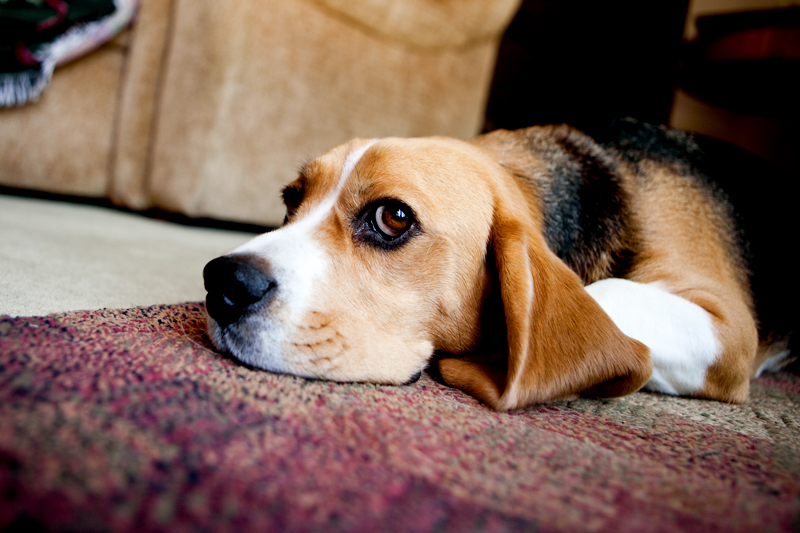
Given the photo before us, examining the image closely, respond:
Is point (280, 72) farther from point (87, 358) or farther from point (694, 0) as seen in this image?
point (694, 0)

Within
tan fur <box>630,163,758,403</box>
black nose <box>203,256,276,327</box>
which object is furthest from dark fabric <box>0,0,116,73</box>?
tan fur <box>630,163,758,403</box>

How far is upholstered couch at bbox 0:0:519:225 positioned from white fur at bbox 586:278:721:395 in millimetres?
2844

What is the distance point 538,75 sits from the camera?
6082 millimetres

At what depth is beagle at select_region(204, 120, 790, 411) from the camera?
1.25 metres

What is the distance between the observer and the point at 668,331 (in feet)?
5.10

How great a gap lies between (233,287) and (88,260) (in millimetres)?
1327

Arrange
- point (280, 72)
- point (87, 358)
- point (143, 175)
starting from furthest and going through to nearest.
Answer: point (143, 175), point (280, 72), point (87, 358)

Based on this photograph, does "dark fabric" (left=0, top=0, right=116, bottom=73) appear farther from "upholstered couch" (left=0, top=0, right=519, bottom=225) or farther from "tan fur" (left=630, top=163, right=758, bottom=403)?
"tan fur" (left=630, top=163, right=758, bottom=403)

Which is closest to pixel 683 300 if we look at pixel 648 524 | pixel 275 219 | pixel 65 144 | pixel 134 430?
pixel 648 524

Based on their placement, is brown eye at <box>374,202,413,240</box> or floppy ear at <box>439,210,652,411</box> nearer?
floppy ear at <box>439,210,652,411</box>

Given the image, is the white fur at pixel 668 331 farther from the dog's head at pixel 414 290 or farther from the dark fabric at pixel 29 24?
the dark fabric at pixel 29 24

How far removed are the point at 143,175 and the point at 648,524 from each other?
415 centimetres

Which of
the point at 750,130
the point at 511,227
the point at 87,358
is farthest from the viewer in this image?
the point at 750,130

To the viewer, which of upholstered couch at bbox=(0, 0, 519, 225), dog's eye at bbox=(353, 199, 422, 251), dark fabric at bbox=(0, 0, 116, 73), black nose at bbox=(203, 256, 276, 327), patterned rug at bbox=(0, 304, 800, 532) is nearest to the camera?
patterned rug at bbox=(0, 304, 800, 532)
